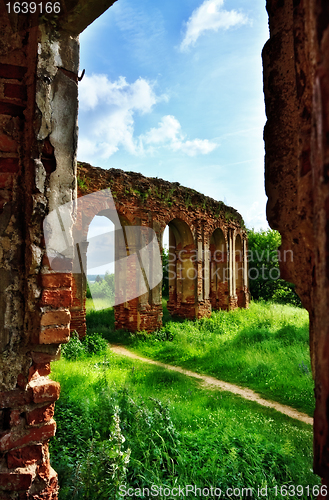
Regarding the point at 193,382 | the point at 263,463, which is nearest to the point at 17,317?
the point at 263,463

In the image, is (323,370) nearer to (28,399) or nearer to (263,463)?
(28,399)

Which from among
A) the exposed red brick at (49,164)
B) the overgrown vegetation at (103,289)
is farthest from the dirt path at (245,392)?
the overgrown vegetation at (103,289)

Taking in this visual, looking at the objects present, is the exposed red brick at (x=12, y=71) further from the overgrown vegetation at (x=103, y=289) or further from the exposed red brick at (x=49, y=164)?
the overgrown vegetation at (x=103, y=289)

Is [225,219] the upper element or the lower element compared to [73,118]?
upper

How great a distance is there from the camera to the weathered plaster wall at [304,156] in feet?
2.29

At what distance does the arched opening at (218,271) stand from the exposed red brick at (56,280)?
1275 cm

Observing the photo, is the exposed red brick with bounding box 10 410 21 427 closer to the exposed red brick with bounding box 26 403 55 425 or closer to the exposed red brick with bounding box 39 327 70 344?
the exposed red brick with bounding box 26 403 55 425

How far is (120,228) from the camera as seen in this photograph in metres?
10.3

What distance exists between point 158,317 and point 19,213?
829 cm

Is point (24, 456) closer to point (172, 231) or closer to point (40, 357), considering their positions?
point (40, 357)

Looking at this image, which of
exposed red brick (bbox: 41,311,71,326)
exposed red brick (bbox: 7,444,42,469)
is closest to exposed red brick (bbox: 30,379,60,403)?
exposed red brick (bbox: 7,444,42,469)

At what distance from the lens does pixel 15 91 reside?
7.10 feet

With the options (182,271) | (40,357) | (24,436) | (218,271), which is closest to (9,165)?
(40,357)

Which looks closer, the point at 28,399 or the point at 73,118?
the point at 28,399
